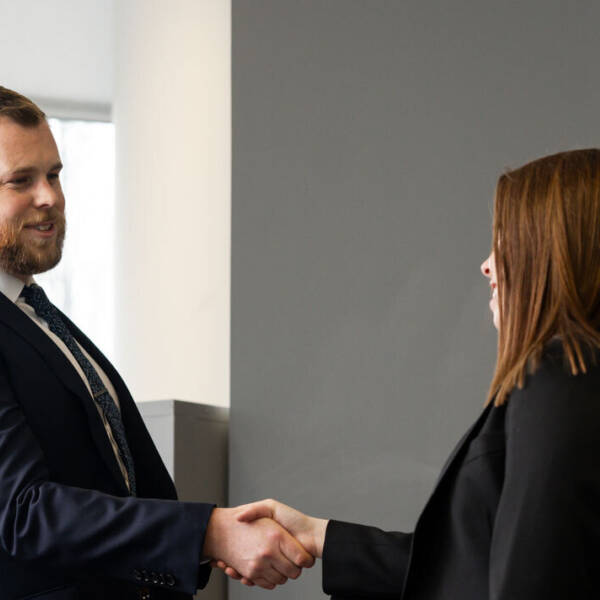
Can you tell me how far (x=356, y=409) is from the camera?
279cm

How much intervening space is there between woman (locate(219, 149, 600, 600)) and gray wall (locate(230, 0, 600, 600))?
1.32 metres

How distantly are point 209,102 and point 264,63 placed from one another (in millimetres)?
226

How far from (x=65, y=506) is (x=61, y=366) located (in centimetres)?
22

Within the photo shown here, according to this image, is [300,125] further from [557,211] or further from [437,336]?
[557,211]

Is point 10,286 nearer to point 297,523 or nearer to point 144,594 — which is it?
point 144,594

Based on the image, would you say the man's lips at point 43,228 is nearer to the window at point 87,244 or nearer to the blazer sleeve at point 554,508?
the blazer sleeve at point 554,508

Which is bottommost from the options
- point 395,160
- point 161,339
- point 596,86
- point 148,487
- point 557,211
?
point 148,487

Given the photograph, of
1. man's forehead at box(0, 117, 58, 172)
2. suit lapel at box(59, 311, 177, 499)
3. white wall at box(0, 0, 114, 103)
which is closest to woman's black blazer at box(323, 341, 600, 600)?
suit lapel at box(59, 311, 177, 499)

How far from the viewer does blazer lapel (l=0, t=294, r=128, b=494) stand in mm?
1688

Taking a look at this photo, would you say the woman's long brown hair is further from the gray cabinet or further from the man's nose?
the gray cabinet

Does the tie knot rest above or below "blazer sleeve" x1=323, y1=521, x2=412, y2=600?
above

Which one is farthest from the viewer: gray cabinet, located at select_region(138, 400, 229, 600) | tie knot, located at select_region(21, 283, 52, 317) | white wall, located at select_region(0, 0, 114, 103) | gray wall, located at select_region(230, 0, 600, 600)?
white wall, located at select_region(0, 0, 114, 103)

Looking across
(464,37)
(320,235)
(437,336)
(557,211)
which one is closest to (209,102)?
(320,235)

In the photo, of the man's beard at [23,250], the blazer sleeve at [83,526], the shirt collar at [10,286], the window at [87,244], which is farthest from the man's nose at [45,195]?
the window at [87,244]
